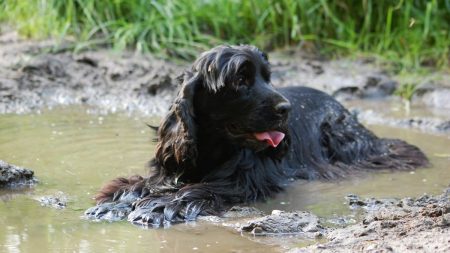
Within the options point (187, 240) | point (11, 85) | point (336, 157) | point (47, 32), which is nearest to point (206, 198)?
point (187, 240)

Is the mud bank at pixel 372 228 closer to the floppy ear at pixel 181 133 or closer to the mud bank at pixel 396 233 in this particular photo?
the mud bank at pixel 396 233

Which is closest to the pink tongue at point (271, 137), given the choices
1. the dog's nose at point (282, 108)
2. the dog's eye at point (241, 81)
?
the dog's nose at point (282, 108)

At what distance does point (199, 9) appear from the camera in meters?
10.9

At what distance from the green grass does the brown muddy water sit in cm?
157

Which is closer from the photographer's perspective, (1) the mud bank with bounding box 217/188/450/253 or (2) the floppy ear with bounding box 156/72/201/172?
(1) the mud bank with bounding box 217/188/450/253

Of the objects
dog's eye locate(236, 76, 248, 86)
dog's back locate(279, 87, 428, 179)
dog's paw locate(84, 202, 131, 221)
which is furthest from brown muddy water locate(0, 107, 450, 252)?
dog's eye locate(236, 76, 248, 86)

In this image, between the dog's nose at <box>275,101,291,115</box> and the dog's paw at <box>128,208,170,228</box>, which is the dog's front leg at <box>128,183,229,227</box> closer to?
the dog's paw at <box>128,208,170,228</box>

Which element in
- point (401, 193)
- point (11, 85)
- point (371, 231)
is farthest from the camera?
point (11, 85)

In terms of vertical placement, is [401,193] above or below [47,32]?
below

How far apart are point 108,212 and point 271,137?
117 cm

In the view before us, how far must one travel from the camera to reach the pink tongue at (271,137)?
5938 millimetres

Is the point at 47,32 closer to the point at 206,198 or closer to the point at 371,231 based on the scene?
the point at 206,198

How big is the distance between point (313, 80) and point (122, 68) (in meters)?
2.05

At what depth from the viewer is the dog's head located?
5871 millimetres
